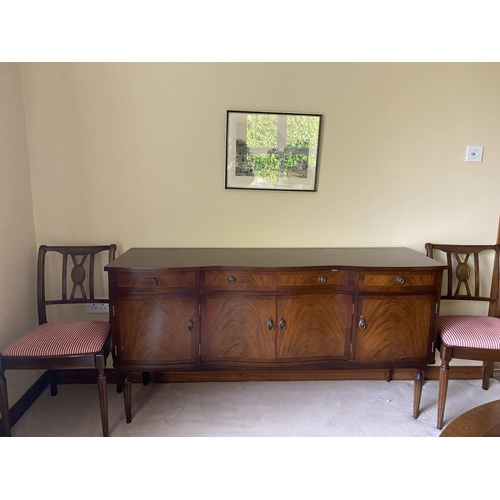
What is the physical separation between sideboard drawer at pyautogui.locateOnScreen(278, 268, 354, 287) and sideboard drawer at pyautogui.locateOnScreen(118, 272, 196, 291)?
0.49m

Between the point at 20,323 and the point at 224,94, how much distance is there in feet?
6.03

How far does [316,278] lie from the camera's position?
190 cm

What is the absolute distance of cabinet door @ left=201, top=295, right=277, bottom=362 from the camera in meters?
1.90

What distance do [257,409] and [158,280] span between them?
39.3 inches

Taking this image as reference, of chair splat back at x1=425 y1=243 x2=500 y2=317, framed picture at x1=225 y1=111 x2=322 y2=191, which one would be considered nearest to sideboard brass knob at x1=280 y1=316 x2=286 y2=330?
framed picture at x1=225 y1=111 x2=322 y2=191

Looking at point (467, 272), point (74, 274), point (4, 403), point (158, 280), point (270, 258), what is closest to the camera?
point (4, 403)

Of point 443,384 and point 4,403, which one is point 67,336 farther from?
point 443,384

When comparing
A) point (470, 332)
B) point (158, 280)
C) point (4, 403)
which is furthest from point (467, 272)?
point (4, 403)

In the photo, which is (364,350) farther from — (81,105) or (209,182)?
(81,105)

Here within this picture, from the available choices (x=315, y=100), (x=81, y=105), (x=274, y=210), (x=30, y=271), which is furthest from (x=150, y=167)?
(x=315, y=100)

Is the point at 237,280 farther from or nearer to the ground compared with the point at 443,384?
farther from the ground

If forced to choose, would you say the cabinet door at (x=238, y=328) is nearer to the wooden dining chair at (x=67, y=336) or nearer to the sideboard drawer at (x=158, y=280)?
the sideboard drawer at (x=158, y=280)

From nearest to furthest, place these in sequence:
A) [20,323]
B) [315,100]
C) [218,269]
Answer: [218,269]
[20,323]
[315,100]

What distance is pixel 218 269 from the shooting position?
186 centimetres
